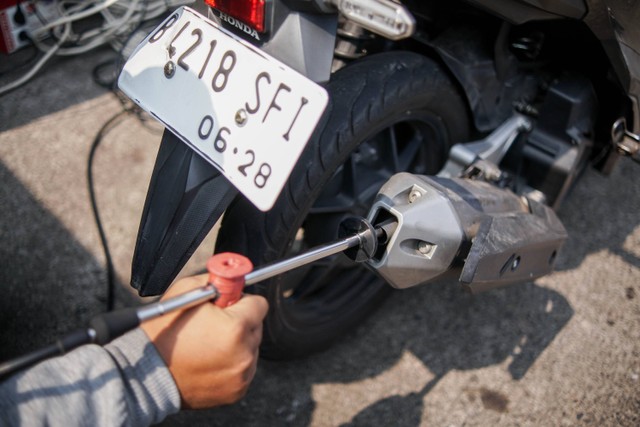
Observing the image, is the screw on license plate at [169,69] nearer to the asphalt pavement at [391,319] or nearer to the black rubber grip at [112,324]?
the black rubber grip at [112,324]

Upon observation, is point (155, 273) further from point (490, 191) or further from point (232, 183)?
point (490, 191)

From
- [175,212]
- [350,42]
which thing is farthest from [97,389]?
[350,42]

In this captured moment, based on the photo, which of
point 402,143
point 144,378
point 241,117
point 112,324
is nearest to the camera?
point 112,324

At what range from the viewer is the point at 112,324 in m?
0.84

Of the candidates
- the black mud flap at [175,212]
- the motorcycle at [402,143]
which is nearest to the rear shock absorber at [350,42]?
the motorcycle at [402,143]

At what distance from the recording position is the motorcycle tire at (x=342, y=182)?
1260 millimetres

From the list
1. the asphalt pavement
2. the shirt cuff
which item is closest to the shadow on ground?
the asphalt pavement

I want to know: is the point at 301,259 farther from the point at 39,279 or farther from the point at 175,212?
the point at 39,279

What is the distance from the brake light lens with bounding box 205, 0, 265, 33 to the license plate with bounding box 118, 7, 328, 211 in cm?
4

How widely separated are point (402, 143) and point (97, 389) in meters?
Result: 1.14

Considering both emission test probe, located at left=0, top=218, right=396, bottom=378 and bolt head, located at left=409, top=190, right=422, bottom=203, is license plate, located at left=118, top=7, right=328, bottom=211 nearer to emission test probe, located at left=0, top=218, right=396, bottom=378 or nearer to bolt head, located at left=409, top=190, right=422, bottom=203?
emission test probe, located at left=0, top=218, right=396, bottom=378

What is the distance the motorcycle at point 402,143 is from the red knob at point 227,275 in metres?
0.15

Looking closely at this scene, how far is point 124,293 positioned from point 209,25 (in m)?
0.95

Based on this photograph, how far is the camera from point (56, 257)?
1.81 metres
